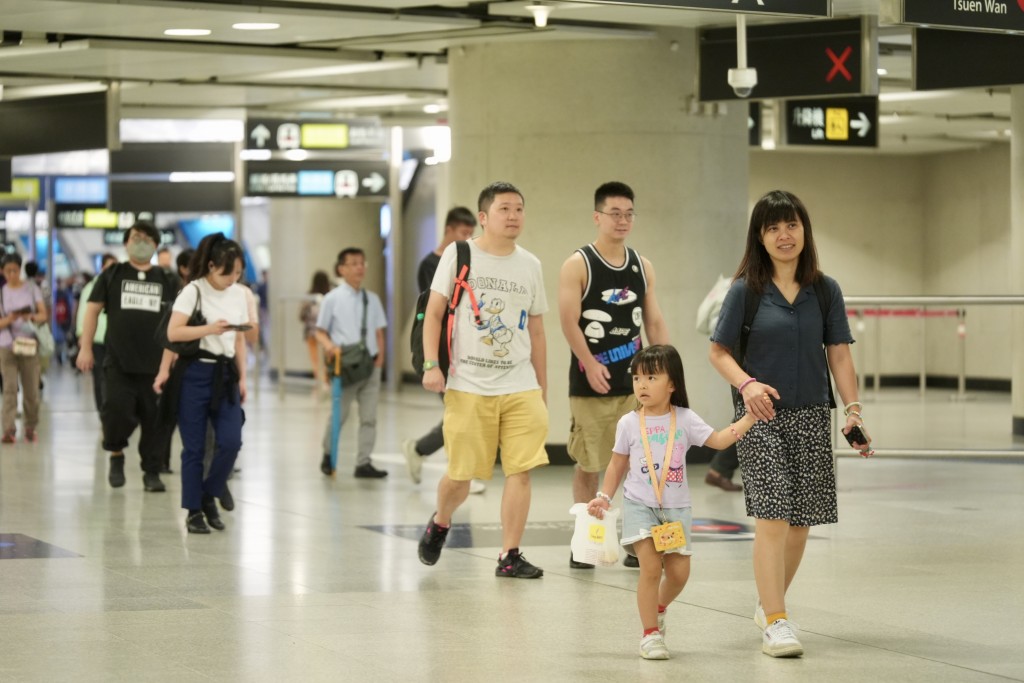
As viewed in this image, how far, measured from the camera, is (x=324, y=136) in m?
21.0

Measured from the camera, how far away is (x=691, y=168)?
13.8m

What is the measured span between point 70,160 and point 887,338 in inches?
841

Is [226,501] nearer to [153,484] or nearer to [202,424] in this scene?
[202,424]

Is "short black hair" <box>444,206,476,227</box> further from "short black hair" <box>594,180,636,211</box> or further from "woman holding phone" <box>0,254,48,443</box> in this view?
"woman holding phone" <box>0,254,48,443</box>

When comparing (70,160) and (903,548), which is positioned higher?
(70,160)

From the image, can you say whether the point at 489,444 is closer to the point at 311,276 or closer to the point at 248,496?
the point at 248,496

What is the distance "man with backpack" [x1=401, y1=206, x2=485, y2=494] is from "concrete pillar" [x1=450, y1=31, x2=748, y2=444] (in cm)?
190

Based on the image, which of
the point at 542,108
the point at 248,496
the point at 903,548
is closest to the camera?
the point at 903,548

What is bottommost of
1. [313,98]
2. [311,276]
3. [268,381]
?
[268,381]

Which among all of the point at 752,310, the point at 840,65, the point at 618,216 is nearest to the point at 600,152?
the point at 840,65

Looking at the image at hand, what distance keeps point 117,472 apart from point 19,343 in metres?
4.10

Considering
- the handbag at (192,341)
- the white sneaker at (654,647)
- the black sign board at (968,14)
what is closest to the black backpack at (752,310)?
the white sneaker at (654,647)

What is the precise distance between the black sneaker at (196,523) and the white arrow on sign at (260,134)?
10.9 meters

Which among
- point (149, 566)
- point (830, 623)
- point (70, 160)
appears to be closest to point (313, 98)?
point (149, 566)
